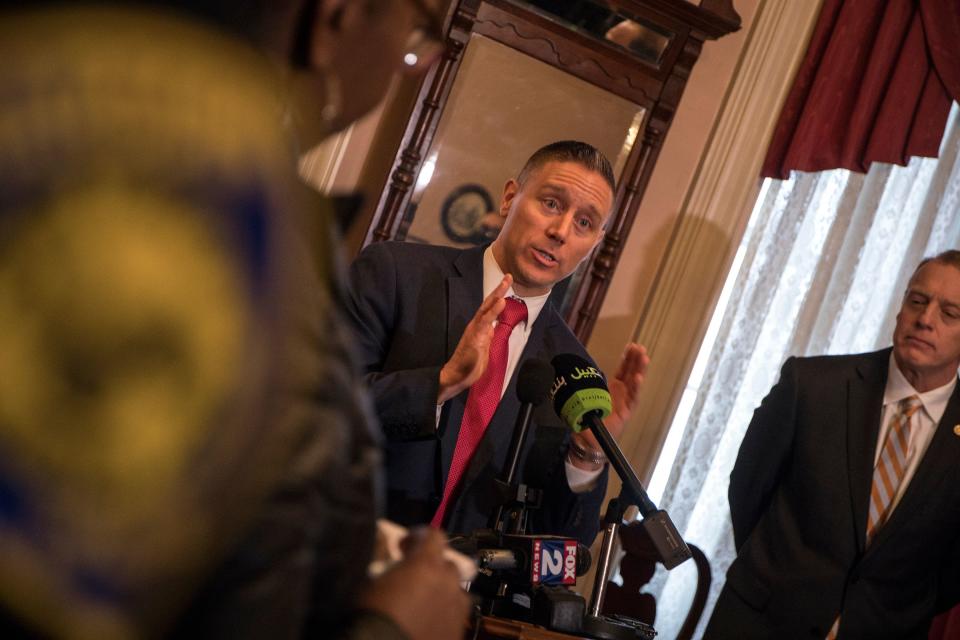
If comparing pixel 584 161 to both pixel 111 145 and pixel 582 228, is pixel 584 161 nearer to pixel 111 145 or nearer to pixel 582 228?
pixel 582 228

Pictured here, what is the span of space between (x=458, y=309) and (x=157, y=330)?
1.96 meters

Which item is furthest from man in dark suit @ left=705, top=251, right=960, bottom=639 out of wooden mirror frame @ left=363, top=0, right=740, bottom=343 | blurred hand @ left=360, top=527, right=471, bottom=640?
blurred hand @ left=360, top=527, right=471, bottom=640

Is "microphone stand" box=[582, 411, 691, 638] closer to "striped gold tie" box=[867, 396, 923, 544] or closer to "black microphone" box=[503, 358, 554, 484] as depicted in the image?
"black microphone" box=[503, 358, 554, 484]

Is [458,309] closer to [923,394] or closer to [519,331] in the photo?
[519,331]

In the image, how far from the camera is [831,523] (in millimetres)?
3158

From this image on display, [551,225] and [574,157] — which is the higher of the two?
[574,157]

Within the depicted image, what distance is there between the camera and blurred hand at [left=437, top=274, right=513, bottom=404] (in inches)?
79.6

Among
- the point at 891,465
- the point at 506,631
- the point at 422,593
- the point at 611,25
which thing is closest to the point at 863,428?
the point at 891,465

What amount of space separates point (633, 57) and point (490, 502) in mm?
2144

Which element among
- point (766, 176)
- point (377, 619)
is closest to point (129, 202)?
point (377, 619)

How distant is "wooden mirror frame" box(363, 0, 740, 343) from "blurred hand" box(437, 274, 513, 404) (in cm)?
166

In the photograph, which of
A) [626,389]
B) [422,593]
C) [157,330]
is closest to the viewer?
[157,330]

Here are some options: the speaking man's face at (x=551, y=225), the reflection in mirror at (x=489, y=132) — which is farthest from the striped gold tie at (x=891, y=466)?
the reflection in mirror at (x=489, y=132)

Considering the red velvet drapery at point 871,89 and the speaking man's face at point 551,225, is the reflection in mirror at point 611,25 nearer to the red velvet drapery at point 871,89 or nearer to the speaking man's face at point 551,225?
the red velvet drapery at point 871,89
